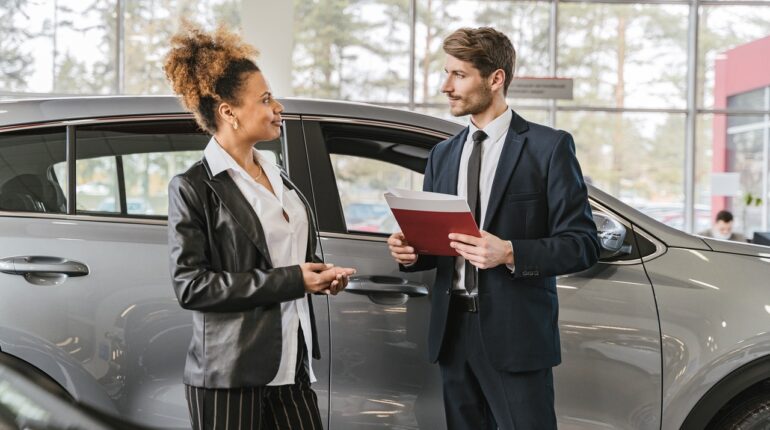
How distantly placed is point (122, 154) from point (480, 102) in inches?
45.6

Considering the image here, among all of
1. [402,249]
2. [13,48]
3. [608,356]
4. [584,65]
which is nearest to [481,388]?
[402,249]

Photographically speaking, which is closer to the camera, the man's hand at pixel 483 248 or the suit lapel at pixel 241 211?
the suit lapel at pixel 241 211

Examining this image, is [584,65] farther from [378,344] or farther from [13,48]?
[378,344]

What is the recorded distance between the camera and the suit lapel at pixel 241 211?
5.43 feet

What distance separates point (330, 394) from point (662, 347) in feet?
3.12

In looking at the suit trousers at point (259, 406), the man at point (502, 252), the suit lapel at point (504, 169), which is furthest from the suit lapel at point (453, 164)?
the suit trousers at point (259, 406)

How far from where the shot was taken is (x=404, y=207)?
5.88 feet

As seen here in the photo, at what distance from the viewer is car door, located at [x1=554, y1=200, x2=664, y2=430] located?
7.55 ft

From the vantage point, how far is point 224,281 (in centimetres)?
159

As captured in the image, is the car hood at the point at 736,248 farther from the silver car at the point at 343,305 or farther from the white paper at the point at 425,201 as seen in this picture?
the white paper at the point at 425,201

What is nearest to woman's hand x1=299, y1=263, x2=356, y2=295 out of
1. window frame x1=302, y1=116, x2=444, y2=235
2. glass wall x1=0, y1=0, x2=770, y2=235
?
window frame x1=302, y1=116, x2=444, y2=235

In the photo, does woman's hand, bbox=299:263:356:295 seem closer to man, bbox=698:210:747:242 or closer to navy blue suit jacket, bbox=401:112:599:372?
navy blue suit jacket, bbox=401:112:599:372

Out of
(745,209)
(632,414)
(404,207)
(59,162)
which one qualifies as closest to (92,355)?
(59,162)

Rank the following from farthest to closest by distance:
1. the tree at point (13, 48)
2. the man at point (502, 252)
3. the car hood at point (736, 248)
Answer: the tree at point (13, 48) < the car hood at point (736, 248) < the man at point (502, 252)
